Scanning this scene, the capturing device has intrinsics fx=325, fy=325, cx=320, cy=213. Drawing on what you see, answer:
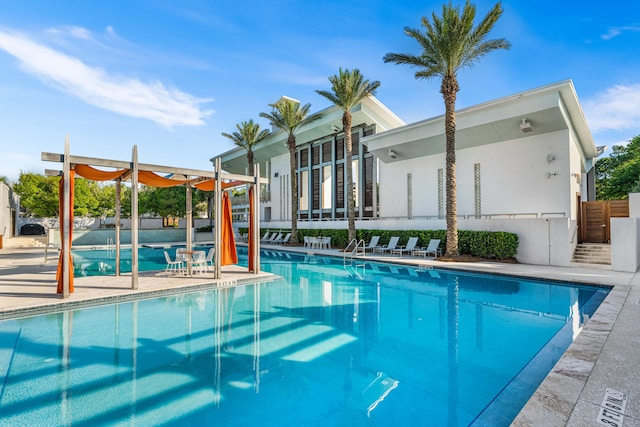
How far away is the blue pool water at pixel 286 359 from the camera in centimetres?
319

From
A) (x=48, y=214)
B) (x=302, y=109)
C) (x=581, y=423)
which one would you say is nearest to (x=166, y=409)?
(x=581, y=423)

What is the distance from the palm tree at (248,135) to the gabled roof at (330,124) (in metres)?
1.65

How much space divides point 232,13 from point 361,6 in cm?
482

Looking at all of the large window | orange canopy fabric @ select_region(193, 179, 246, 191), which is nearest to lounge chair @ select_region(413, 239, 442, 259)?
the large window

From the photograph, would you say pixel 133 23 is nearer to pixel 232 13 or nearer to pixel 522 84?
pixel 232 13

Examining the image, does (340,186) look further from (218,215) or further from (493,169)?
(218,215)

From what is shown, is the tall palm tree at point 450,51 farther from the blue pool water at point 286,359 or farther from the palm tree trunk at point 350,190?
the blue pool water at point 286,359

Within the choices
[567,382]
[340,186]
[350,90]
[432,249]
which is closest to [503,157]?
[432,249]

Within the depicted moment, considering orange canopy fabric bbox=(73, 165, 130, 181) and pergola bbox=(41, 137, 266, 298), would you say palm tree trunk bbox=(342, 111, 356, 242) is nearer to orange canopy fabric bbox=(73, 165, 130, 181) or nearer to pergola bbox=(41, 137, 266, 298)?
pergola bbox=(41, 137, 266, 298)

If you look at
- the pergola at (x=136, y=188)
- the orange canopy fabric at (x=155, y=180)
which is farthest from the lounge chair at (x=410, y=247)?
the orange canopy fabric at (x=155, y=180)

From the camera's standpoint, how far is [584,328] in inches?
198

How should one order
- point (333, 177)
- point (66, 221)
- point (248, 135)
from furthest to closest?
1. point (248, 135)
2. point (333, 177)
3. point (66, 221)

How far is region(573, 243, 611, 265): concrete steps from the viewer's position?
41.5ft

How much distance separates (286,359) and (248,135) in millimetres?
23976
